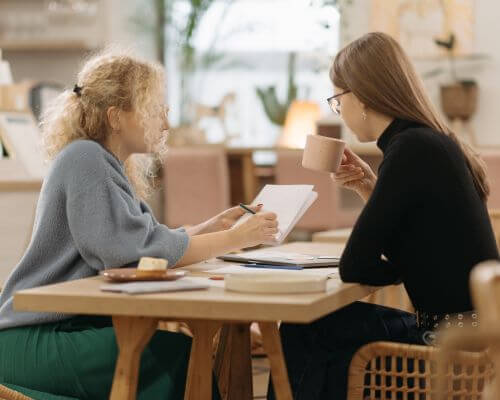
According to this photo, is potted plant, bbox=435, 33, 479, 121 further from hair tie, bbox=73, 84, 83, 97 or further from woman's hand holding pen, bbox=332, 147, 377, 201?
hair tie, bbox=73, 84, 83, 97

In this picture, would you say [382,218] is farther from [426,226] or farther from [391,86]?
[391,86]

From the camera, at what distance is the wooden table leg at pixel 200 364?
1.99 m

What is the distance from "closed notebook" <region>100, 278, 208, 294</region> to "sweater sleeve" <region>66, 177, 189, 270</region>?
0.69ft

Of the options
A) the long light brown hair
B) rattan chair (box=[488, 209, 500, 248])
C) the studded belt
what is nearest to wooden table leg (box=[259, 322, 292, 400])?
the studded belt

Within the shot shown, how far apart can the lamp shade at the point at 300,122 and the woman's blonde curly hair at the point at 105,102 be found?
414 centimetres

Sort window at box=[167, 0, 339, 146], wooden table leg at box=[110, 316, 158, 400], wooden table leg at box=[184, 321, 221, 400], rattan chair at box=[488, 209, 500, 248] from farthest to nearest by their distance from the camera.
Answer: window at box=[167, 0, 339, 146], rattan chair at box=[488, 209, 500, 248], wooden table leg at box=[184, 321, 221, 400], wooden table leg at box=[110, 316, 158, 400]

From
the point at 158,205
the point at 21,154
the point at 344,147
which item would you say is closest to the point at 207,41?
the point at 158,205

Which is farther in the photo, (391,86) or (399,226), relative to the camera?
(391,86)

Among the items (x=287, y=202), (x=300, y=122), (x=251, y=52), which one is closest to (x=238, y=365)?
(x=287, y=202)

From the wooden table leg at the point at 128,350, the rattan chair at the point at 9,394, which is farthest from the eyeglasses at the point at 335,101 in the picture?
the rattan chair at the point at 9,394

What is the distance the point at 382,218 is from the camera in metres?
1.82

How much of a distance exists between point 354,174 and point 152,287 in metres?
0.95

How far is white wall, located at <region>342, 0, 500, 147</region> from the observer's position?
6234mm

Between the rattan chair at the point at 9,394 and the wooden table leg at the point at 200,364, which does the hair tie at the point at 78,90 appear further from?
the rattan chair at the point at 9,394
